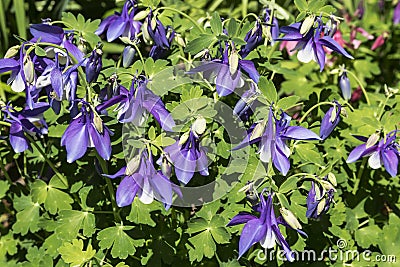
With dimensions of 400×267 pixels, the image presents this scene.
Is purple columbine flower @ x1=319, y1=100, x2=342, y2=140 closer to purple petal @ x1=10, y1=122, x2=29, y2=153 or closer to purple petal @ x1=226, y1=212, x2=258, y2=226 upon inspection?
purple petal @ x1=226, y1=212, x2=258, y2=226

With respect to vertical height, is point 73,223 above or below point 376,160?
below

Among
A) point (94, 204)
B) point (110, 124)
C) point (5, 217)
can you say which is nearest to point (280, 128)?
point (110, 124)

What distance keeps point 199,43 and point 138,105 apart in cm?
31

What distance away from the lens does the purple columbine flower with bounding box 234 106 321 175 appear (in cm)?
154

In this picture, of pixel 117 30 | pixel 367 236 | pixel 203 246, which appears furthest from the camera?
pixel 367 236

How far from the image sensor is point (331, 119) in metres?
1.78

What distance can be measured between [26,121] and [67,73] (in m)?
0.36

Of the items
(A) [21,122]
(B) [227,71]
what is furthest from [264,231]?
(A) [21,122]

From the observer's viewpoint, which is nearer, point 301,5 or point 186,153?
point 186,153

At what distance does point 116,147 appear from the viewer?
1.85 metres

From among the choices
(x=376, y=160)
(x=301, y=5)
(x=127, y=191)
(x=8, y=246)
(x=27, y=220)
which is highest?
(x=301, y=5)

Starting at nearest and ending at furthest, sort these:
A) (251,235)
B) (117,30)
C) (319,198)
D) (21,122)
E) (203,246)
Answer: (251,235) < (319,198) < (203,246) < (21,122) < (117,30)

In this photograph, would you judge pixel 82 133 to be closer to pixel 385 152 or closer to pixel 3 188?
pixel 3 188

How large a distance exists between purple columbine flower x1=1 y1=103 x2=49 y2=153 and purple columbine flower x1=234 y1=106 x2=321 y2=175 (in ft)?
2.35
